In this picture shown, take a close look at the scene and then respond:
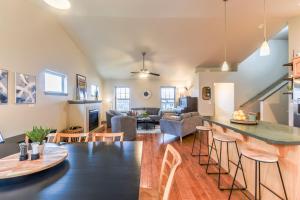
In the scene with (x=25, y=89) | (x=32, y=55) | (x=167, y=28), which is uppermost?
(x=167, y=28)

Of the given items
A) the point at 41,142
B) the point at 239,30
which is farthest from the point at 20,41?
the point at 239,30

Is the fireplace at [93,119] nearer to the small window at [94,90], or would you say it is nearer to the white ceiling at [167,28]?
the small window at [94,90]

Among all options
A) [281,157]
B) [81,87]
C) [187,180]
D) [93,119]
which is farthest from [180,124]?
[81,87]

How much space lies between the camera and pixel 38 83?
410 cm

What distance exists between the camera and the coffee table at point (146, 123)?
7457 mm

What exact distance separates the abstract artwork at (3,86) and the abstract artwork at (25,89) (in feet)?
0.85

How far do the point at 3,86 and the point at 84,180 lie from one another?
9.85 ft

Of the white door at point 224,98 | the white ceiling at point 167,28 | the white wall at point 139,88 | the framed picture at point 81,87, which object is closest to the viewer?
the white ceiling at point 167,28

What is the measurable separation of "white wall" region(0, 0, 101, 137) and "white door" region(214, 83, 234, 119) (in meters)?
6.35

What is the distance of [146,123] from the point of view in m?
7.87

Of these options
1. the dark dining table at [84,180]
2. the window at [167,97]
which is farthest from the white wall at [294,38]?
the window at [167,97]

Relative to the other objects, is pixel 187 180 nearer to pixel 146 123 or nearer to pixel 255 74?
pixel 146 123

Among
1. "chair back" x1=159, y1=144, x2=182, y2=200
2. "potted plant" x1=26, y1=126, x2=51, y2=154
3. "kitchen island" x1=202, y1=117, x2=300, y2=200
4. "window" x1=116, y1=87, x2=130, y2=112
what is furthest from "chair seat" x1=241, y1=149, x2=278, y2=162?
"window" x1=116, y1=87, x2=130, y2=112

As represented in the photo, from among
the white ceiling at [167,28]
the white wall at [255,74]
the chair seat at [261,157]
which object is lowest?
the chair seat at [261,157]
